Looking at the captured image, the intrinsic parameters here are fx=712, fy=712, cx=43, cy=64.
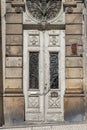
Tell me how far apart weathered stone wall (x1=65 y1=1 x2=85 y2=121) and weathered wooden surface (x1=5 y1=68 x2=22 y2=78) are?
52.5 inches

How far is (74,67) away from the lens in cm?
1977

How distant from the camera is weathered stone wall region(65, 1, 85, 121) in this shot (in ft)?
64.7

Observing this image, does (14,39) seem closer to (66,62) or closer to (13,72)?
(13,72)

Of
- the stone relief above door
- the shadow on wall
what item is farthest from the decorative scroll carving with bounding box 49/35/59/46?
the shadow on wall

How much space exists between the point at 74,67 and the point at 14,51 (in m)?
1.72

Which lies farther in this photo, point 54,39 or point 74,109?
point 54,39

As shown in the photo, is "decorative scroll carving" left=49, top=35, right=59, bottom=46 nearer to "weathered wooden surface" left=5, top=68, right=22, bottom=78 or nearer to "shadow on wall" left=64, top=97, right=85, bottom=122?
"weathered wooden surface" left=5, top=68, right=22, bottom=78

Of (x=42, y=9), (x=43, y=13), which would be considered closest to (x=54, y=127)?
(x=43, y=13)

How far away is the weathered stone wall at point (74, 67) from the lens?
64.7ft

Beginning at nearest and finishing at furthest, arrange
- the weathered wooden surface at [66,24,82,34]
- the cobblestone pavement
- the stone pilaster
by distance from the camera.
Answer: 1. the cobblestone pavement
2. the stone pilaster
3. the weathered wooden surface at [66,24,82,34]

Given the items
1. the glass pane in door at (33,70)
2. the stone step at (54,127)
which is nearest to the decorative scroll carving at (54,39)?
the glass pane in door at (33,70)

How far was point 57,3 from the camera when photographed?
19938 millimetres

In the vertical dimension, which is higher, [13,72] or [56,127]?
[13,72]

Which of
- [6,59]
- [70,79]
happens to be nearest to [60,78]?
[70,79]
